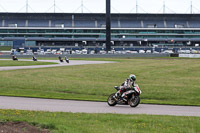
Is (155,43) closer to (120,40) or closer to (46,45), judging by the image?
(120,40)

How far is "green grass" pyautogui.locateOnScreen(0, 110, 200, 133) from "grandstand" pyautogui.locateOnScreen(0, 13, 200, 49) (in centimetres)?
13188

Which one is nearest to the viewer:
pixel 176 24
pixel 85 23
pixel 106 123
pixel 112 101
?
pixel 106 123

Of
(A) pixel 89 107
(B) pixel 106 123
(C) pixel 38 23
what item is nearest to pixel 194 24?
(C) pixel 38 23

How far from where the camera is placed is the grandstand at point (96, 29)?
151m

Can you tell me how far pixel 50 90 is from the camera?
88.5 feet

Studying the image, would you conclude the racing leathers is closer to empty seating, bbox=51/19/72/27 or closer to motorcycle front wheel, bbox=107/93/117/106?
motorcycle front wheel, bbox=107/93/117/106

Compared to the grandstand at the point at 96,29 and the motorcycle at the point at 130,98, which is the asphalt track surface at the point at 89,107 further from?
the grandstand at the point at 96,29

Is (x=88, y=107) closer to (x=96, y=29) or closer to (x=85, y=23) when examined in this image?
(x=96, y=29)

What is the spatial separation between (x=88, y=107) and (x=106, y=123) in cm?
590

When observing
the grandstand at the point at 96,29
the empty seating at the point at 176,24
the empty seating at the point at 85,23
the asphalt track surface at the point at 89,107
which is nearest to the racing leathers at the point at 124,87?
the asphalt track surface at the point at 89,107

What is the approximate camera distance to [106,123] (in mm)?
12992

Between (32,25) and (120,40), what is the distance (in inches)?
1414

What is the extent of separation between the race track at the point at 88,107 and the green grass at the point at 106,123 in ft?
8.52

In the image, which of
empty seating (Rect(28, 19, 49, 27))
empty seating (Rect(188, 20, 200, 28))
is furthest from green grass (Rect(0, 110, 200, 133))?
empty seating (Rect(188, 20, 200, 28))
